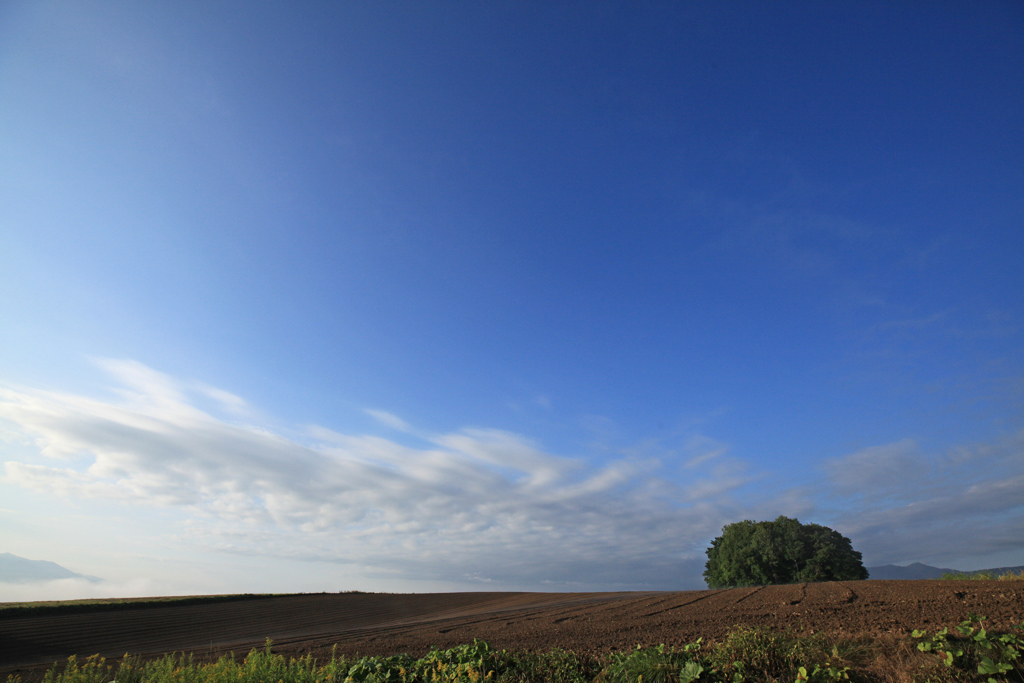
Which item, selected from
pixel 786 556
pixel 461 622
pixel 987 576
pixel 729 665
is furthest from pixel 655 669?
pixel 786 556

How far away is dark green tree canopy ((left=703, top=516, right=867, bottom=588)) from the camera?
5166cm

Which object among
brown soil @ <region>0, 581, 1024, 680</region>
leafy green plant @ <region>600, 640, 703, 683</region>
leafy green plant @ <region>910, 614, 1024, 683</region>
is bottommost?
brown soil @ <region>0, 581, 1024, 680</region>

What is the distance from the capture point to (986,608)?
41.6 ft

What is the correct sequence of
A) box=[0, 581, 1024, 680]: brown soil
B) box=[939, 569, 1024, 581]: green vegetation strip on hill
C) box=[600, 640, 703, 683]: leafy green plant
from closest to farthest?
box=[600, 640, 703, 683]: leafy green plant, box=[0, 581, 1024, 680]: brown soil, box=[939, 569, 1024, 581]: green vegetation strip on hill

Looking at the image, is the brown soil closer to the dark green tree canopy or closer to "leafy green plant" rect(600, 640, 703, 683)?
"leafy green plant" rect(600, 640, 703, 683)

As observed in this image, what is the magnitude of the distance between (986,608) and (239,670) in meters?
18.3

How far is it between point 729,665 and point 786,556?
57577 mm

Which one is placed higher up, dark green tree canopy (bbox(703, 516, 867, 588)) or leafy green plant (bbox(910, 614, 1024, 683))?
leafy green plant (bbox(910, 614, 1024, 683))

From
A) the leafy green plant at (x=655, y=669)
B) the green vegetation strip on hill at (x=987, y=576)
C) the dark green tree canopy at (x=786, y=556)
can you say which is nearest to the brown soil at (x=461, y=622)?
the green vegetation strip on hill at (x=987, y=576)

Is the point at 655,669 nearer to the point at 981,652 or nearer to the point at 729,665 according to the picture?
the point at 729,665

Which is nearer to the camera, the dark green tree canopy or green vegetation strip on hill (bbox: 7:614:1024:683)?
green vegetation strip on hill (bbox: 7:614:1024:683)

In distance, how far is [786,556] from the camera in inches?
2121

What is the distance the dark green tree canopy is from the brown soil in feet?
85.9

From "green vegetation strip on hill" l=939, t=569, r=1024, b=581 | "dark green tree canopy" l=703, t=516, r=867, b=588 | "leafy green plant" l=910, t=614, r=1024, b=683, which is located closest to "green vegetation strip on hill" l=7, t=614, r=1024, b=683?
"leafy green plant" l=910, t=614, r=1024, b=683
